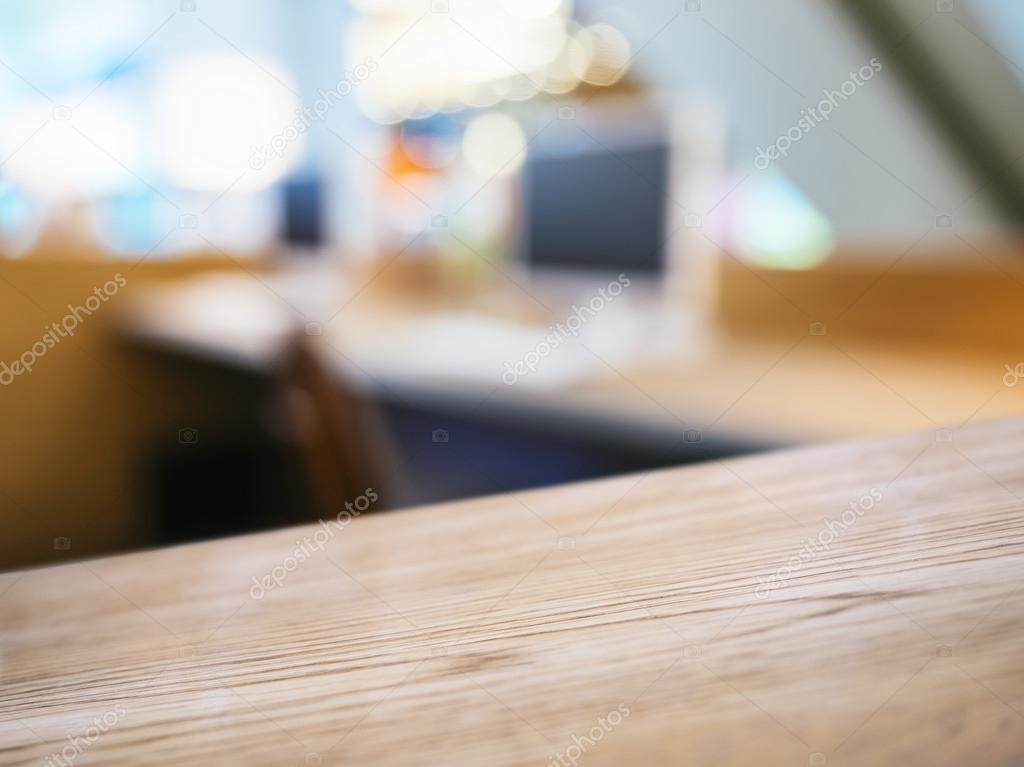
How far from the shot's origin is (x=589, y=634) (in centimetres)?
23

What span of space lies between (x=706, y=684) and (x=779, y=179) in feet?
9.25

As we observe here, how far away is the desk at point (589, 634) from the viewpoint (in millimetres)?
190

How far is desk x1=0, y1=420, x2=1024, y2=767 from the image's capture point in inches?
7.5

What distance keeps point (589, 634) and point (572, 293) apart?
7.93 ft

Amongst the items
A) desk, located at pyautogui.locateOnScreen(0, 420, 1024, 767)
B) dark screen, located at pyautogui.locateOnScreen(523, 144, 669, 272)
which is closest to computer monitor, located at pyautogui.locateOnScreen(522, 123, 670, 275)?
dark screen, located at pyautogui.locateOnScreen(523, 144, 669, 272)

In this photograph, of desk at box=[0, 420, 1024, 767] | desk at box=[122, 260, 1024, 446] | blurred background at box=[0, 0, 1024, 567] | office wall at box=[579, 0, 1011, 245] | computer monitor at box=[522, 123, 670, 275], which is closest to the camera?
desk at box=[0, 420, 1024, 767]

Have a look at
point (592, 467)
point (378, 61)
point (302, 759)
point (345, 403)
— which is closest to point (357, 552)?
point (302, 759)

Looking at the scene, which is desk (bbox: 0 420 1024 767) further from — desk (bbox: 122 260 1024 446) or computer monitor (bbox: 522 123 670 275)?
computer monitor (bbox: 522 123 670 275)

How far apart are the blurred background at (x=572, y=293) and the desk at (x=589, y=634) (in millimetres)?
1081

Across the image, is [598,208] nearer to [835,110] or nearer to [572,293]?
[572,293]

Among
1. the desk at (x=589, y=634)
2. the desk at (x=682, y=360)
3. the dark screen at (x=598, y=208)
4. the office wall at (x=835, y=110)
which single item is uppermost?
the office wall at (x=835, y=110)

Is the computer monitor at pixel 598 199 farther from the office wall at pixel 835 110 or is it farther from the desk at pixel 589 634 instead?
the desk at pixel 589 634

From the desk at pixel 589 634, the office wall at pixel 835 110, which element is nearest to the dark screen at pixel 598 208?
the office wall at pixel 835 110

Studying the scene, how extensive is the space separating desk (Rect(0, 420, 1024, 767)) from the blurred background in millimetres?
1081
